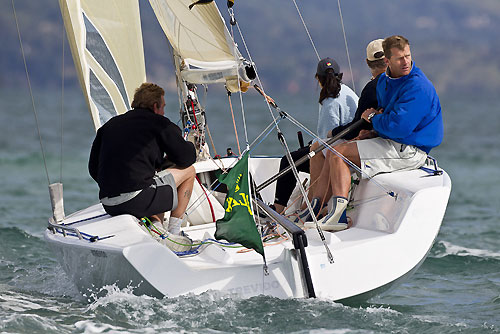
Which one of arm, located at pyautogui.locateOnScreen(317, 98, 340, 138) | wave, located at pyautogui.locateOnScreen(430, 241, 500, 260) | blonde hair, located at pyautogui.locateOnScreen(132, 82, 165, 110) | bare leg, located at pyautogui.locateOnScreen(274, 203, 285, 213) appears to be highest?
blonde hair, located at pyautogui.locateOnScreen(132, 82, 165, 110)

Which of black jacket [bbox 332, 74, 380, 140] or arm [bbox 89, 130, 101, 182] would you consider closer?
arm [bbox 89, 130, 101, 182]

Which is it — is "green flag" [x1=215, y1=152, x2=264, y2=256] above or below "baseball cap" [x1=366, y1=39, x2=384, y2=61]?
below

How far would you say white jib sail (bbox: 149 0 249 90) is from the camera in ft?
15.9

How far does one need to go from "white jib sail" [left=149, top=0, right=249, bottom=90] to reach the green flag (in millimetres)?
1110

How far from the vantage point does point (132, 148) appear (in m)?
4.10

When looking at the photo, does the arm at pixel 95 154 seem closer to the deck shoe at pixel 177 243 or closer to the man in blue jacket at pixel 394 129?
the deck shoe at pixel 177 243

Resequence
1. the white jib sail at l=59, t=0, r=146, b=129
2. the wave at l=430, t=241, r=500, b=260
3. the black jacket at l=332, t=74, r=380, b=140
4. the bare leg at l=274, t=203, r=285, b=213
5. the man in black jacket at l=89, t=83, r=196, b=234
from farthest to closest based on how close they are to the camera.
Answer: the wave at l=430, t=241, r=500, b=260
the white jib sail at l=59, t=0, r=146, b=129
the bare leg at l=274, t=203, r=285, b=213
the black jacket at l=332, t=74, r=380, b=140
the man in black jacket at l=89, t=83, r=196, b=234

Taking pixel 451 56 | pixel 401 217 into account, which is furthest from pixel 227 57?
pixel 451 56

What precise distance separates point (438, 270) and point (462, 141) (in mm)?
18832

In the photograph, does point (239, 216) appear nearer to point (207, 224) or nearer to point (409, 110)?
point (409, 110)

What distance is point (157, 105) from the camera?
422cm

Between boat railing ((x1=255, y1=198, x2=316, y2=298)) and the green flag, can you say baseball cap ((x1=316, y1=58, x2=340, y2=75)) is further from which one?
boat railing ((x1=255, y1=198, x2=316, y2=298))

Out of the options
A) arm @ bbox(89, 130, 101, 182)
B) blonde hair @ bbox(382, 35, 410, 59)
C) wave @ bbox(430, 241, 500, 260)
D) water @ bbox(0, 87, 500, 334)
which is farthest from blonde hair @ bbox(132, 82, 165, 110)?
wave @ bbox(430, 241, 500, 260)

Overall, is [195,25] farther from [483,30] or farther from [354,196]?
[483,30]
